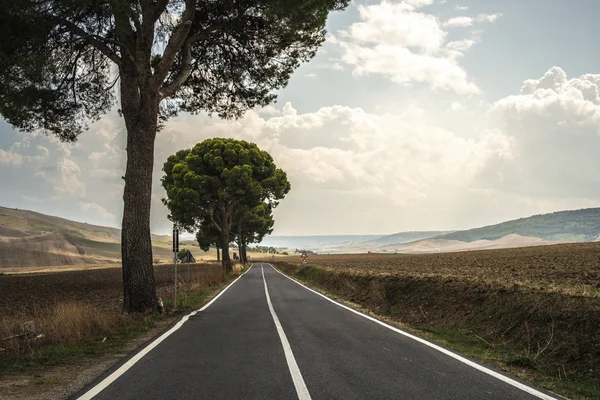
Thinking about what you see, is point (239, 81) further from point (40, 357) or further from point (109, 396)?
point (109, 396)

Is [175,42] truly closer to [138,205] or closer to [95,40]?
[95,40]

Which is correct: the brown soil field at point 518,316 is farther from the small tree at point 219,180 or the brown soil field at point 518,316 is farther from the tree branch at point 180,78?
the small tree at point 219,180

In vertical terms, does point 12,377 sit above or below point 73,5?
below

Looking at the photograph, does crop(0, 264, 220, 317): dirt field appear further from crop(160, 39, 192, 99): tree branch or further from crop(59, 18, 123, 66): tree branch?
crop(59, 18, 123, 66): tree branch

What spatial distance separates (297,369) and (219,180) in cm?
3434

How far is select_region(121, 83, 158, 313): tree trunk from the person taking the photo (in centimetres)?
1199

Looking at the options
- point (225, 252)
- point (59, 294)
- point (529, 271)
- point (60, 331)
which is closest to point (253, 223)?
point (225, 252)

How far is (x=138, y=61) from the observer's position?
12484 mm

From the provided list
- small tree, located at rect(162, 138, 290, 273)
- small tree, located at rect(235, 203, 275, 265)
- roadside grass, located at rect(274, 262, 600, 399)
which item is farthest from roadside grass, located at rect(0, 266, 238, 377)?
small tree, located at rect(235, 203, 275, 265)

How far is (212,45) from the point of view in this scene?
52.1 feet

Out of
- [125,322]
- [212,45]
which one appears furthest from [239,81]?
[125,322]

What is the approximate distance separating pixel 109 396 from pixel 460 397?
167 inches

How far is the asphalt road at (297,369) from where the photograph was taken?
5.16 metres

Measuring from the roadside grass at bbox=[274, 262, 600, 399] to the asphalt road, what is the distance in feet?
3.06
